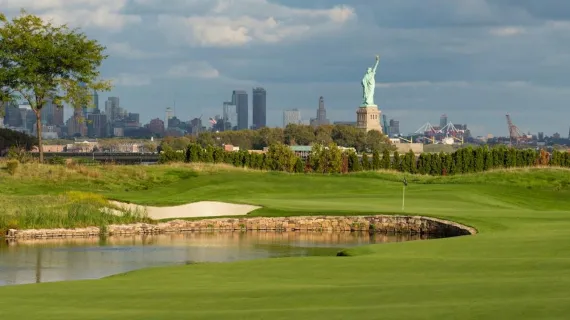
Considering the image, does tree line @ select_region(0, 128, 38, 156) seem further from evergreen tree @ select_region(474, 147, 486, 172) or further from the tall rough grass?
the tall rough grass

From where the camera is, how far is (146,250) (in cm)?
3356

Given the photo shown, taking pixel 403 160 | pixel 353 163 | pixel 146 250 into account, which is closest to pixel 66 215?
pixel 146 250

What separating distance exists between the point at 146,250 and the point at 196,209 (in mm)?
10583

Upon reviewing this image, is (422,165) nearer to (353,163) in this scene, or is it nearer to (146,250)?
(353,163)

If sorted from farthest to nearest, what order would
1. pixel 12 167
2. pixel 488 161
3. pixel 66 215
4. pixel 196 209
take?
pixel 488 161 → pixel 12 167 → pixel 196 209 → pixel 66 215

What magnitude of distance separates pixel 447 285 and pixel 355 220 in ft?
77.9

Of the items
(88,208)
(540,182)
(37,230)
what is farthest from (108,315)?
(540,182)

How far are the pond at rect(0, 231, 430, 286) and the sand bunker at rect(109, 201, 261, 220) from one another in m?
2.95

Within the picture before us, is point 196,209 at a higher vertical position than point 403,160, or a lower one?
lower

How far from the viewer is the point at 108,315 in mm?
15961

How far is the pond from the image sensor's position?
91.8ft

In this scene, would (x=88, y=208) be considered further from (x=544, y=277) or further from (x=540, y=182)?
(x=540, y=182)

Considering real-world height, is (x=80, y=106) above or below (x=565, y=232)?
above

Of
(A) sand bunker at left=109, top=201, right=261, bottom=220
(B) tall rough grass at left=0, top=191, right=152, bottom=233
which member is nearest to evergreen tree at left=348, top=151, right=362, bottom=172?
(A) sand bunker at left=109, top=201, right=261, bottom=220
